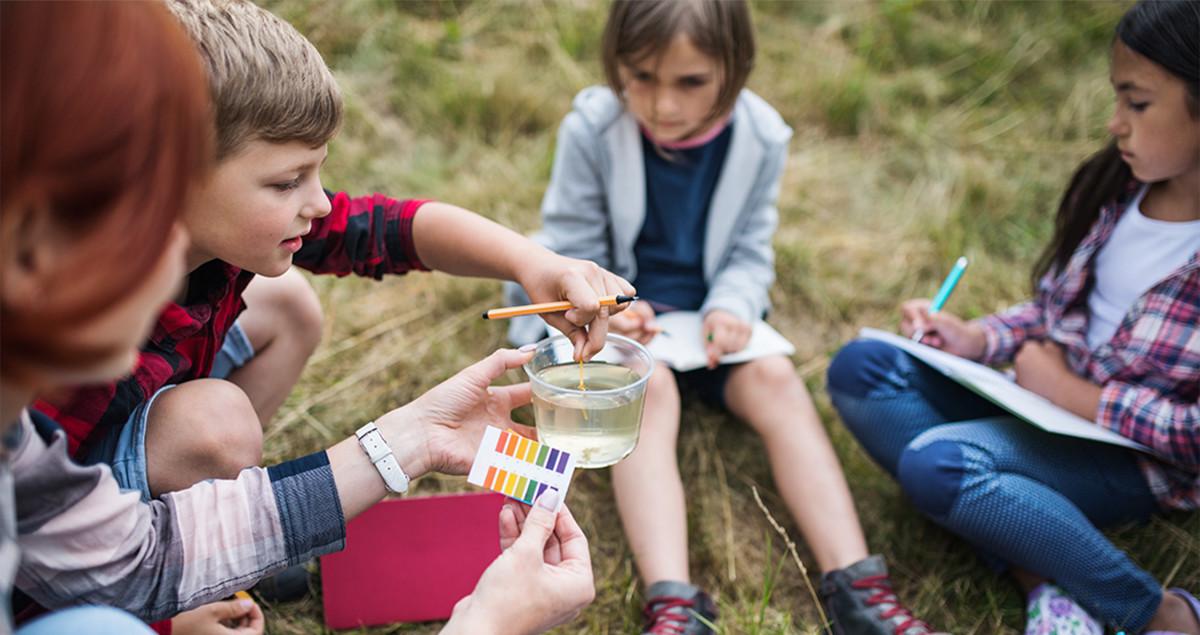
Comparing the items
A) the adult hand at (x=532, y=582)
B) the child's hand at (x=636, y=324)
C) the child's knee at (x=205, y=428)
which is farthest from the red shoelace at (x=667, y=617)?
the child's knee at (x=205, y=428)

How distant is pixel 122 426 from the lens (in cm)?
120

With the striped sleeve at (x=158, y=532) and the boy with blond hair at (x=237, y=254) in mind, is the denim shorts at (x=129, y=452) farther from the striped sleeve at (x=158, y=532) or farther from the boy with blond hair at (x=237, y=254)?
the striped sleeve at (x=158, y=532)

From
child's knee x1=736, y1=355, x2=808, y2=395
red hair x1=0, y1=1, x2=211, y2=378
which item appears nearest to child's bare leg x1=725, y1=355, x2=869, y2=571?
child's knee x1=736, y1=355, x2=808, y2=395

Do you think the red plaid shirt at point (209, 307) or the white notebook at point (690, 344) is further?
the white notebook at point (690, 344)

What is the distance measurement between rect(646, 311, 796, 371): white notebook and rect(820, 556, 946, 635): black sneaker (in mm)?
482

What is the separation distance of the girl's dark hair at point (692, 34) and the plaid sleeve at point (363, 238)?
0.67m

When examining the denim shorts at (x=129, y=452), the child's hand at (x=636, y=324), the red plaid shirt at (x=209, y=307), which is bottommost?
the child's hand at (x=636, y=324)

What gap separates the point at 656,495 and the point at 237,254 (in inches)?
35.2

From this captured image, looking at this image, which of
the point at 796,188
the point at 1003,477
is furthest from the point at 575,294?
the point at 796,188

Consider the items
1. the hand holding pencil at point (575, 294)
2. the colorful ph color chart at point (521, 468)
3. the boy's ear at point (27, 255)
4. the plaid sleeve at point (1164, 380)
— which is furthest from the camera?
the plaid sleeve at point (1164, 380)

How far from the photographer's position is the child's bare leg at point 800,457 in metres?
1.68

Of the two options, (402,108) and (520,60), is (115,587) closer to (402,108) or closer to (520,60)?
(402,108)

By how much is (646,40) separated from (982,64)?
2.15 metres

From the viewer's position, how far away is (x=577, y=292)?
128 centimetres
